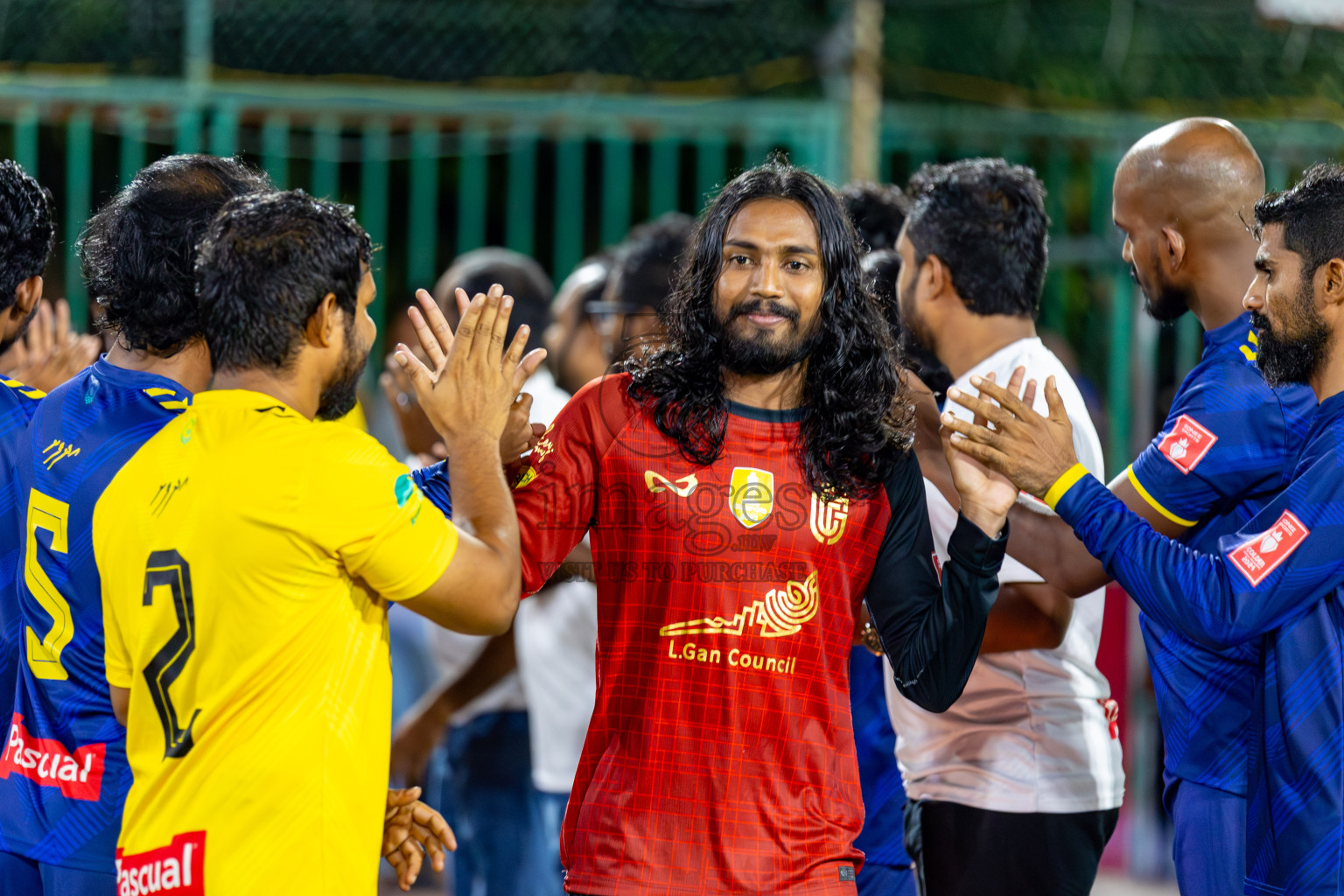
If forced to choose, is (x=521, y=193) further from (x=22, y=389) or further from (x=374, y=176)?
(x=22, y=389)

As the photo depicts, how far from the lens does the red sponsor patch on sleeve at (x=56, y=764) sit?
2.55 meters

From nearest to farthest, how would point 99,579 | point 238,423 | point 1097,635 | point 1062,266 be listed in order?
point 238,423 → point 99,579 → point 1097,635 → point 1062,266

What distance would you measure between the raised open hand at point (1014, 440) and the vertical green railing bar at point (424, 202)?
12.5ft

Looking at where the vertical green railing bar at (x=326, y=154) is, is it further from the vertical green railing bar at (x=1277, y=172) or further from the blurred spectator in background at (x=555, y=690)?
the vertical green railing bar at (x=1277, y=172)

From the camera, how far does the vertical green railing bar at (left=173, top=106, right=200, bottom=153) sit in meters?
5.79

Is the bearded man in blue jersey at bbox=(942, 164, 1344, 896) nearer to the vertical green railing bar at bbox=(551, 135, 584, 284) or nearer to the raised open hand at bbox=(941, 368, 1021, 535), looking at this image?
the raised open hand at bbox=(941, 368, 1021, 535)

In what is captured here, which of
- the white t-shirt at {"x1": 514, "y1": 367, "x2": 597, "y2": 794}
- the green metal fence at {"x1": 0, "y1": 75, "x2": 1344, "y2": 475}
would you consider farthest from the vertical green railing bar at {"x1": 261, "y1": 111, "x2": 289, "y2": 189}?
the white t-shirt at {"x1": 514, "y1": 367, "x2": 597, "y2": 794}

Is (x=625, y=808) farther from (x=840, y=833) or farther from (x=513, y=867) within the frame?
(x=513, y=867)

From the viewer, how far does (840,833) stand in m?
2.71

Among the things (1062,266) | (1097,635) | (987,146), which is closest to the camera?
(1097,635)

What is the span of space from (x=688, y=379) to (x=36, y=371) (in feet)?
6.25

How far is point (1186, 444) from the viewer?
3041 mm

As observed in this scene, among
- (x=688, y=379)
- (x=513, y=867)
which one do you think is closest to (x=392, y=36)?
(x=513, y=867)

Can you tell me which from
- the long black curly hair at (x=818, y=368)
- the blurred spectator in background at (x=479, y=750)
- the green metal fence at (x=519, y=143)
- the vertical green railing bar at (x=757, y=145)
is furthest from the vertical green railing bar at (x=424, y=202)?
the long black curly hair at (x=818, y=368)
